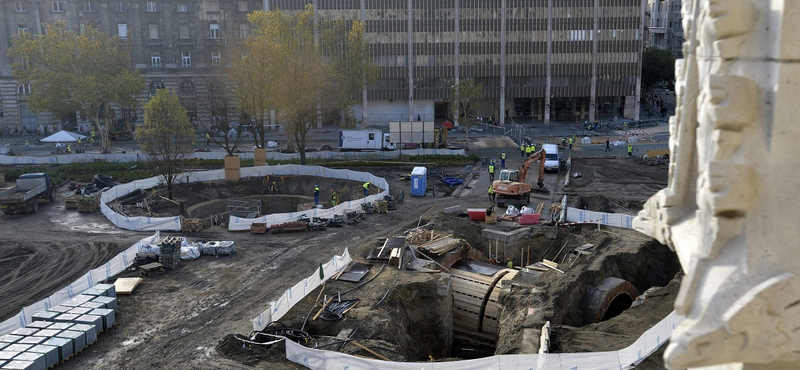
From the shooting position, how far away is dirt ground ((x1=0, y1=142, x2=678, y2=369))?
2081 cm

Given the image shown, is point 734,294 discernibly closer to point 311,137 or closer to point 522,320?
point 522,320

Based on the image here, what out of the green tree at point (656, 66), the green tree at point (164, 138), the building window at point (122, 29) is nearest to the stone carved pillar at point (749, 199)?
the green tree at point (164, 138)

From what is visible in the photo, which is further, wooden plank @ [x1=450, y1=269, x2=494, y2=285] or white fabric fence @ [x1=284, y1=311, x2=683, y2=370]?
wooden plank @ [x1=450, y1=269, x2=494, y2=285]

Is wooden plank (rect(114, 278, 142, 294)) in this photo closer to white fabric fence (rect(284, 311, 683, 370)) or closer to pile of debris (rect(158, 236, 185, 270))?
pile of debris (rect(158, 236, 185, 270))

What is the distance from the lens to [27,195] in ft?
135

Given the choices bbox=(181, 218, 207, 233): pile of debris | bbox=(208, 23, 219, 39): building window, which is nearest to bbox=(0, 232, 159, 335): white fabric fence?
bbox=(181, 218, 207, 233): pile of debris

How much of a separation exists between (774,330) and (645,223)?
5.71 ft

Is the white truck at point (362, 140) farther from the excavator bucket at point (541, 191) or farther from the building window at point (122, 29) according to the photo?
the building window at point (122, 29)

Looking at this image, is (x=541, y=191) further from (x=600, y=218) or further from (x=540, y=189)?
(x=600, y=218)

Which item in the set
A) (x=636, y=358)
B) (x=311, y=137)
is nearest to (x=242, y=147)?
(x=311, y=137)

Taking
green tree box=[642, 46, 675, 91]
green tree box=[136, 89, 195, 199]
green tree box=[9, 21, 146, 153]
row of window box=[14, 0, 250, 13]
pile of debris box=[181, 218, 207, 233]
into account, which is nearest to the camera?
pile of debris box=[181, 218, 207, 233]

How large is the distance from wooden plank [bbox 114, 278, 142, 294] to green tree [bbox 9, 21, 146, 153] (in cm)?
3998

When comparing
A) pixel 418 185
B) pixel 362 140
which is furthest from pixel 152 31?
pixel 418 185

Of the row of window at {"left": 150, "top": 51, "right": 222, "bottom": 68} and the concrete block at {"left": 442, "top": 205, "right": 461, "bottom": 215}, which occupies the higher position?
the row of window at {"left": 150, "top": 51, "right": 222, "bottom": 68}
